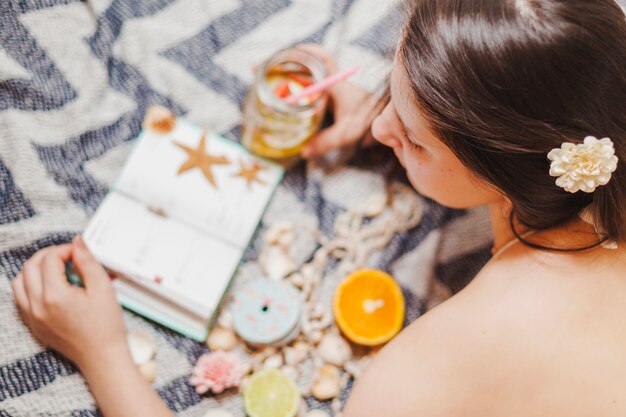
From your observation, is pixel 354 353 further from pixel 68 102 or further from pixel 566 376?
pixel 68 102

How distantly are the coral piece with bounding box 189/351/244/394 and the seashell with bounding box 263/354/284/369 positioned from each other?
0.04m

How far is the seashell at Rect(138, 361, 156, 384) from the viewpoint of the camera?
0.85 metres

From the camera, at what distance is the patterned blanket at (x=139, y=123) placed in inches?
32.7

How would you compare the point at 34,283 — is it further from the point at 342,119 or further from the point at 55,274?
the point at 342,119

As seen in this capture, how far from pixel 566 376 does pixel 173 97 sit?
738 millimetres

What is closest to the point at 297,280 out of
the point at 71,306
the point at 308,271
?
the point at 308,271

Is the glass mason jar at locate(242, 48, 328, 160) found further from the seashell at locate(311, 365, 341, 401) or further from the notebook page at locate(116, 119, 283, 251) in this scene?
the seashell at locate(311, 365, 341, 401)

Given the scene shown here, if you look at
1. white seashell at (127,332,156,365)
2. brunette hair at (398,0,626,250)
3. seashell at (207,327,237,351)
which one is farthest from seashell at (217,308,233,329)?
brunette hair at (398,0,626,250)

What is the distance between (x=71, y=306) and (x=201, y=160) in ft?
1.01

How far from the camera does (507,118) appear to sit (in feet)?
1.83

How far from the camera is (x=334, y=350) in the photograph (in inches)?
35.1

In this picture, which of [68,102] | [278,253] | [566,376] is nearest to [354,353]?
[278,253]

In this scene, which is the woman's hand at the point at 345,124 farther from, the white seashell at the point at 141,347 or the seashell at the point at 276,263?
the white seashell at the point at 141,347

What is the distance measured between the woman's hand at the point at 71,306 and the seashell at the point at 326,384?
0.94 feet
